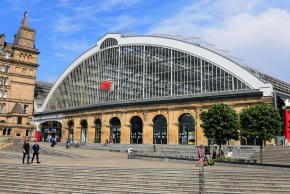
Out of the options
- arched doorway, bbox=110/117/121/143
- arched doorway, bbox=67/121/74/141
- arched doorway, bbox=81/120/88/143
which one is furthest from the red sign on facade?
arched doorway, bbox=67/121/74/141

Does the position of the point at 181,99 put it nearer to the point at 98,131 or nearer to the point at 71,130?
the point at 98,131

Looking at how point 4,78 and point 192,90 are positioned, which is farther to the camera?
point 4,78

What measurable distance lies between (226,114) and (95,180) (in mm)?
17032

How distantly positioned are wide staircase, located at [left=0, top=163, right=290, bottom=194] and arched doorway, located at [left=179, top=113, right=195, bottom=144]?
26.5 metres

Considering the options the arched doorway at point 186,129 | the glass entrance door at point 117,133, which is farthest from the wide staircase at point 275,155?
the glass entrance door at point 117,133

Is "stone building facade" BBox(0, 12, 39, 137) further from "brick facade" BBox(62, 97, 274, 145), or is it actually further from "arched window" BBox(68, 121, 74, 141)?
"brick facade" BBox(62, 97, 274, 145)

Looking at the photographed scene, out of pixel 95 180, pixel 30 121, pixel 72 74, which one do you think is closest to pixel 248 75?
pixel 95 180

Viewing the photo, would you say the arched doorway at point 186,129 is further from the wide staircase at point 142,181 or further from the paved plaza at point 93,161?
the wide staircase at point 142,181

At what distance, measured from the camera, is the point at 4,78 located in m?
70.6

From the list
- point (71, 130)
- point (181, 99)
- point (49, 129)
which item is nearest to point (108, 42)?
point (71, 130)

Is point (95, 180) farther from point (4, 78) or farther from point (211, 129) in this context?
point (4, 78)

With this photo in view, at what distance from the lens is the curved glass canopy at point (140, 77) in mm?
42819

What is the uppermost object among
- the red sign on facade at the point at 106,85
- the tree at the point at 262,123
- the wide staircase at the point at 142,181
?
the red sign on facade at the point at 106,85

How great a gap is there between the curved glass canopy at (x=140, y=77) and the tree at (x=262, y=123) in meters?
14.8
